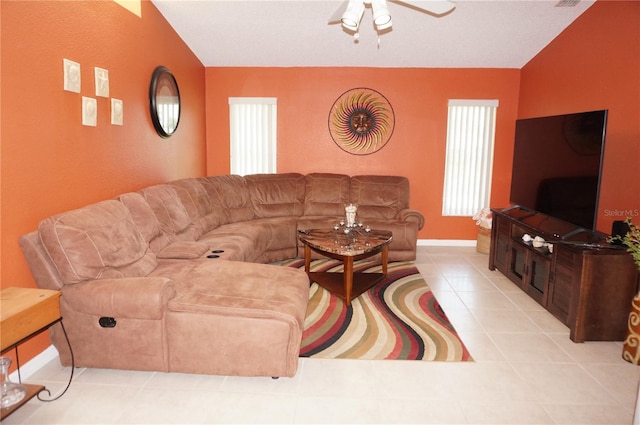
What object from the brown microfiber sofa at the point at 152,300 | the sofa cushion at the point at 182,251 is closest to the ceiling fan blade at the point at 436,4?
the brown microfiber sofa at the point at 152,300

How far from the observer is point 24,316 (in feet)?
6.50

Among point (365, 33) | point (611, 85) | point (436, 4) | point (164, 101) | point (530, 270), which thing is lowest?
point (530, 270)

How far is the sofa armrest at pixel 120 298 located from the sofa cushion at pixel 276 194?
2.93 m

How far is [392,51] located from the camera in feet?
17.1

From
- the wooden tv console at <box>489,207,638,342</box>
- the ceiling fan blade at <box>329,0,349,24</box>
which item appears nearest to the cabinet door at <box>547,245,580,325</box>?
the wooden tv console at <box>489,207,638,342</box>

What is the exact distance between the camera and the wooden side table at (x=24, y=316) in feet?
6.20

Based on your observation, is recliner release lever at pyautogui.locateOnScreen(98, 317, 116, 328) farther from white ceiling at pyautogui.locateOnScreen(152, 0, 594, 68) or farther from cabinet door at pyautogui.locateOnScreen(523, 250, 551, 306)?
cabinet door at pyautogui.locateOnScreen(523, 250, 551, 306)

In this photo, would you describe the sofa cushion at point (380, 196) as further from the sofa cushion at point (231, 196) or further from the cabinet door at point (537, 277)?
the cabinet door at point (537, 277)

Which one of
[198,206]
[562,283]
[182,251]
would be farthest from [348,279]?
[198,206]

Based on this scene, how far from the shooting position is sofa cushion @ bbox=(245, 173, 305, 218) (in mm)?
5398

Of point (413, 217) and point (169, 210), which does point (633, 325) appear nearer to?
point (413, 217)

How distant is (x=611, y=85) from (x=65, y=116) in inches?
173

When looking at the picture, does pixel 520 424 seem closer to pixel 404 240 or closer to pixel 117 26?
pixel 404 240

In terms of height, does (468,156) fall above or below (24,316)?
above
